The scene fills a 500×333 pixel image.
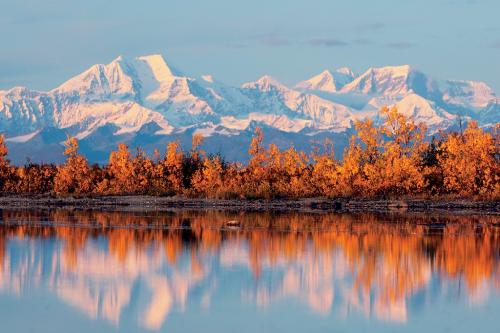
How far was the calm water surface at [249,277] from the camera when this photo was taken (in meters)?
23.8

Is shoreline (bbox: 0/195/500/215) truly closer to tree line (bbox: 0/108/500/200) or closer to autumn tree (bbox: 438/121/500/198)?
tree line (bbox: 0/108/500/200)

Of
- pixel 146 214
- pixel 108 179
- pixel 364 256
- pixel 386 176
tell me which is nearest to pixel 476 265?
pixel 364 256

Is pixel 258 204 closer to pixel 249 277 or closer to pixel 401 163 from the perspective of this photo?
pixel 401 163

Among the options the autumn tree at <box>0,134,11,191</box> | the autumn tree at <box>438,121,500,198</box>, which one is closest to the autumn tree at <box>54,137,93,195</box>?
the autumn tree at <box>0,134,11,191</box>

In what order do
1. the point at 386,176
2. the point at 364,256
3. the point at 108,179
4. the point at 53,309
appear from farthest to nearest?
the point at 108,179 → the point at 386,176 → the point at 364,256 → the point at 53,309

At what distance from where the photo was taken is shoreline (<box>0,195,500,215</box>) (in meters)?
61.2

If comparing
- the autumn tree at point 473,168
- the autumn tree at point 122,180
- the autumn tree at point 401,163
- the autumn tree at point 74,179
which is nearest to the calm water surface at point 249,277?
the autumn tree at point 473,168

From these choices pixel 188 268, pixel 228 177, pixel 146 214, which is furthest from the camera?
pixel 228 177

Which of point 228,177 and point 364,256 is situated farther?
point 228,177

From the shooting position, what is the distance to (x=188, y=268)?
104 feet

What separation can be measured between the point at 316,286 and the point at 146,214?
27941mm

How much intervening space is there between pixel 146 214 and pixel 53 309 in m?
30.8

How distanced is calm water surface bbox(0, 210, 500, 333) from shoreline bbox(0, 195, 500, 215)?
14.2 m

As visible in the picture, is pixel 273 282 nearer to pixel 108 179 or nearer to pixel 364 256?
pixel 364 256
